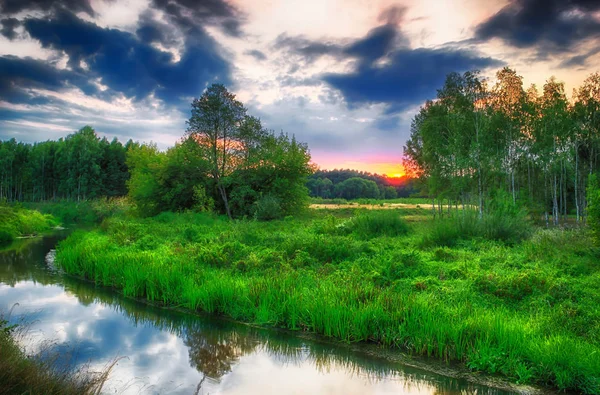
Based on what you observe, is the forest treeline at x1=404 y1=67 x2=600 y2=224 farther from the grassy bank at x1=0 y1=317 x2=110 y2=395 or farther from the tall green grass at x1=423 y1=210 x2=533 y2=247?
the grassy bank at x1=0 y1=317 x2=110 y2=395

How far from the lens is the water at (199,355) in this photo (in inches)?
246

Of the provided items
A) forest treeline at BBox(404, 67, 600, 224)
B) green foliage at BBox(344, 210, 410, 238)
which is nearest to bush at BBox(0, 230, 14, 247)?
green foliage at BBox(344, 210, 410, 238)

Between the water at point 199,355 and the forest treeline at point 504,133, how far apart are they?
80.4 feet

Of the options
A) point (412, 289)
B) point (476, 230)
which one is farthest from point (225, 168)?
point (412, 289)

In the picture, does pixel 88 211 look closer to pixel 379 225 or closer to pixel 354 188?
pixel 379 225

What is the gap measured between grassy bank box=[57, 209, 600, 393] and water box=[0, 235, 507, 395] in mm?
557

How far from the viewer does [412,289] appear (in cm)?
960

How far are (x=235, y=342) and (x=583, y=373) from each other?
600 cm

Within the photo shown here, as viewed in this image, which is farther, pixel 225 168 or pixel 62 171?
pixel 62 171

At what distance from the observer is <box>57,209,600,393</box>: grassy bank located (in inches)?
256

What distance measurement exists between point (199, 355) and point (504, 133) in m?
33.2

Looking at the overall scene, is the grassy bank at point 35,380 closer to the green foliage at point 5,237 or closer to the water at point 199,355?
the water at point 199,355

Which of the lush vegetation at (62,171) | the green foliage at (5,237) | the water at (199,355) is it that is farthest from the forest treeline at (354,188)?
the water at (199,355)

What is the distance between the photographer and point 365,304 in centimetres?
827
